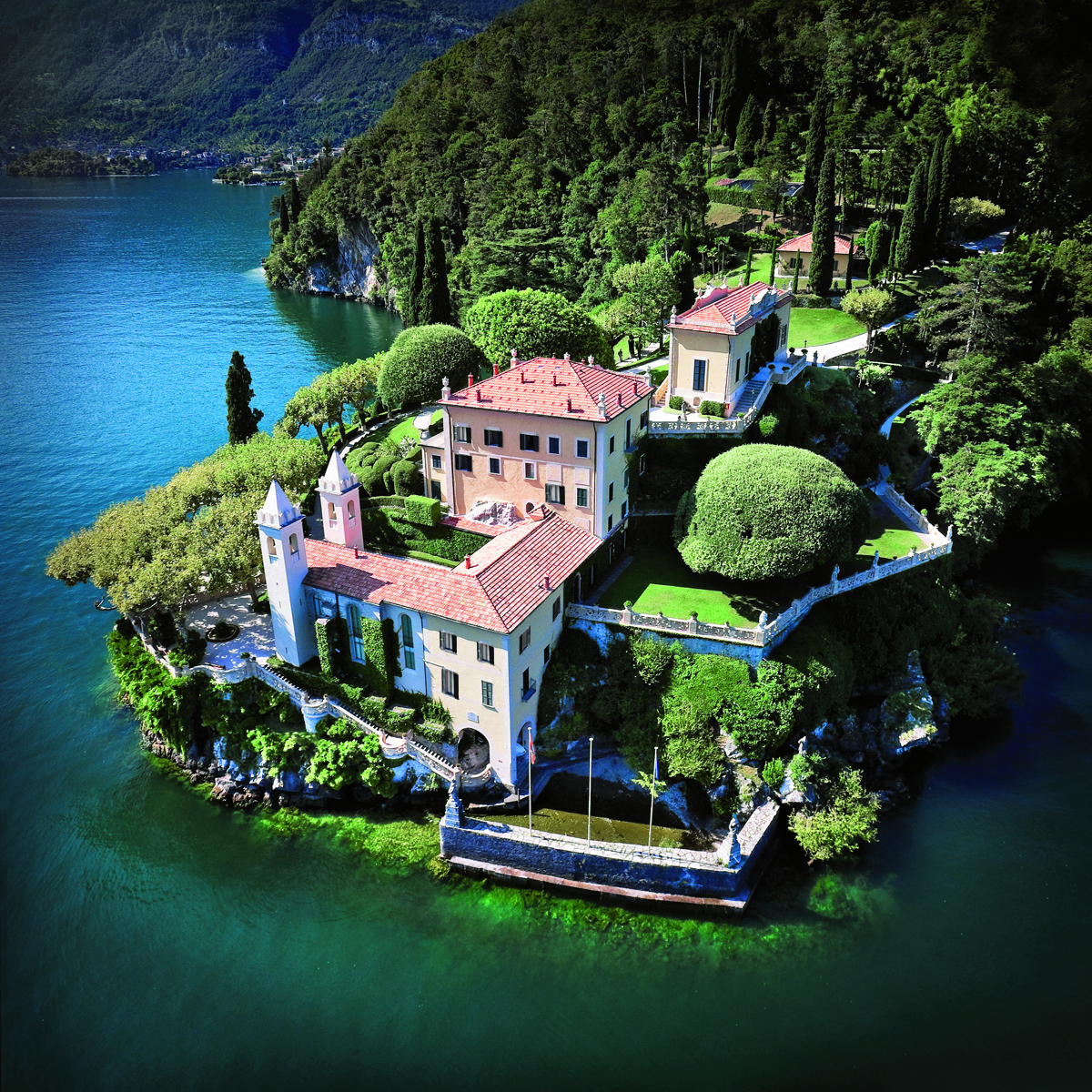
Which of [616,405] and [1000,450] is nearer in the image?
[616,405]

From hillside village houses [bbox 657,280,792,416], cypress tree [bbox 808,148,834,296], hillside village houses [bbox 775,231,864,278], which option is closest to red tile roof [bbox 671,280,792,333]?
hillside village houses [bbox 657,280,792,416]

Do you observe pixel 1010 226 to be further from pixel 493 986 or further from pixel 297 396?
pixel 493 986

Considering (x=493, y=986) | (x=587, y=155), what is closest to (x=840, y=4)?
(x=587, y=155)

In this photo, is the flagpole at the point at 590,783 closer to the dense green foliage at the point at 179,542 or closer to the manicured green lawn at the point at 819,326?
the dense green foliage at the point at 179,542

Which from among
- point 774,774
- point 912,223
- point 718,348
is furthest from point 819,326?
point 774,774

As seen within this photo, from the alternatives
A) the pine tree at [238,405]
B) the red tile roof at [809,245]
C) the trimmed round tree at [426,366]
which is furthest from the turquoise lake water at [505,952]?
the red tile roof at [809,245]

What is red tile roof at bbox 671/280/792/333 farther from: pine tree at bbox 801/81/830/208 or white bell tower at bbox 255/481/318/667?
pine tree at bbox 801/81/830/208
